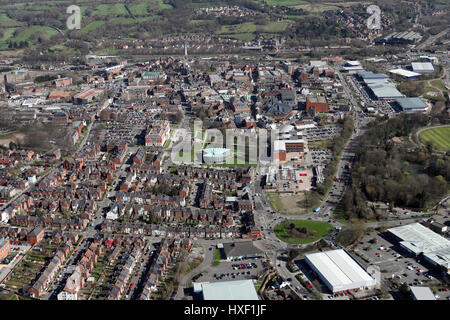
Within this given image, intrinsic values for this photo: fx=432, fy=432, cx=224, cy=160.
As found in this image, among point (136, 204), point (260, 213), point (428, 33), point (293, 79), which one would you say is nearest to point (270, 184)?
point (260, 213)

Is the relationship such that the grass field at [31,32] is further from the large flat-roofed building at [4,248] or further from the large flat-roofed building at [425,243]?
the large flat-roofed building at [425,243]

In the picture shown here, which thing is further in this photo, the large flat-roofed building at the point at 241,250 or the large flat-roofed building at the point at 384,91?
the large flat-roofed building at the point at 384,91

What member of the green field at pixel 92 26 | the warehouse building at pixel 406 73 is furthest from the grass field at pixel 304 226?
the green field at pixel 92 26

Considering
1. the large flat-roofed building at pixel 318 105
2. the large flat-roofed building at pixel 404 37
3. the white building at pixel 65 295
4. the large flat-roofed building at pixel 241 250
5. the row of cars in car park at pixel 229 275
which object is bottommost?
the white building at pixel 65 295

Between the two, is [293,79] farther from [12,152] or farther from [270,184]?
[12,152]

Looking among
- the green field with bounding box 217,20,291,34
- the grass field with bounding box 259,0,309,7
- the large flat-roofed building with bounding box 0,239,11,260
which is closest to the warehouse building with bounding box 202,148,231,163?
the large flat-roofed building with bounding box 0,239,11,260

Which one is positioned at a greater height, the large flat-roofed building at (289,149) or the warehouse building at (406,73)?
the warehouse building at (406,73)
